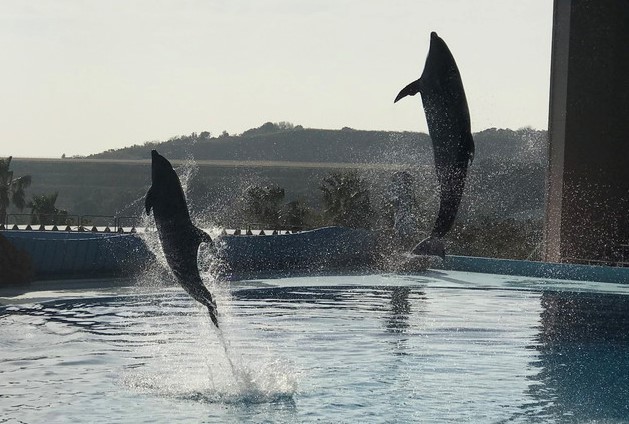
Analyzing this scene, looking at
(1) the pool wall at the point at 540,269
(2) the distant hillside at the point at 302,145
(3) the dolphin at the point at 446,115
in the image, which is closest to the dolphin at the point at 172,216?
(3) the dolphin at the point at 446,115

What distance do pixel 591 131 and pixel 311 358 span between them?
2015cm

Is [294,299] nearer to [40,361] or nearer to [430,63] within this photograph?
[40,361]

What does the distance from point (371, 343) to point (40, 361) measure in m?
4.34

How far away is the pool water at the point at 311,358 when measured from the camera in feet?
35.9

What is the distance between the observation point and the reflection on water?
11.6 metres

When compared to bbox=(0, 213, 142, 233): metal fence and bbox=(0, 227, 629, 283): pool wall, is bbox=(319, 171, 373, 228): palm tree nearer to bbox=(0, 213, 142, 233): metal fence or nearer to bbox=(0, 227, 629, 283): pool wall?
bbox=(0, 213, 142, 233): metal fence

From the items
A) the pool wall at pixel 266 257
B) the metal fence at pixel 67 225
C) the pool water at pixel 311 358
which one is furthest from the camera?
the metal fence at pixel 67 225

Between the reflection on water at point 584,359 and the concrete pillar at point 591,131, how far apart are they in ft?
32.0

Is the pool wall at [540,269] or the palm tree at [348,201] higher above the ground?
the palm tree at [348,201]

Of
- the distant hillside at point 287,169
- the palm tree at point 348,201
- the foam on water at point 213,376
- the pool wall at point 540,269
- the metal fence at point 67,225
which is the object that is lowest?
the foam on water at point 213,376

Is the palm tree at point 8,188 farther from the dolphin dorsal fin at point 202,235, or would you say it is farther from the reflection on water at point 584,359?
the dolphin dorsal fin at point 202,235

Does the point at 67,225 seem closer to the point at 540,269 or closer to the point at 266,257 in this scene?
the point at 266,257

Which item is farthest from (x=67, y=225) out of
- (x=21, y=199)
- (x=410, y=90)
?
(x=410, y=90)

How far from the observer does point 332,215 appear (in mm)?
50875
